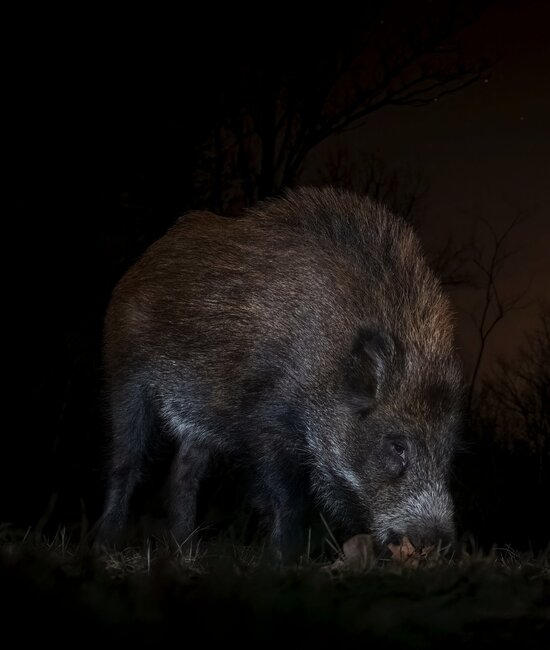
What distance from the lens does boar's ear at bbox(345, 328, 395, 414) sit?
5.23 metres

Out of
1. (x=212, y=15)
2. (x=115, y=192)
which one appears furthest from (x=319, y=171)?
(x=115, y=192)

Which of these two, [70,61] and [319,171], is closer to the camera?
[70,61]

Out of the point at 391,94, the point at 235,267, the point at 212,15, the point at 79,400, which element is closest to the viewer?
the point at 235,267

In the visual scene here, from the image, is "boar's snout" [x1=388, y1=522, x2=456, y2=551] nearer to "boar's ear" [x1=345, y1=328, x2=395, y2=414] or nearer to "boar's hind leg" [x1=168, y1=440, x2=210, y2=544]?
"boar's ear" [x1=345, y1=328, x2=395, y2=414]

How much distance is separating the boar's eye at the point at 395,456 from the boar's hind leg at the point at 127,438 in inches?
68.5

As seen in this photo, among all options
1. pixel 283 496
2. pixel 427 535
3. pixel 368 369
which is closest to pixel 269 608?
A: pixel 427 535

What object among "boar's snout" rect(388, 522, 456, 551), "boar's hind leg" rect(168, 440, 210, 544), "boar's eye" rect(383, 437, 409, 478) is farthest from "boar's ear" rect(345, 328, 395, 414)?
"boar's hind leg" rect(168, 440, 210, 544)

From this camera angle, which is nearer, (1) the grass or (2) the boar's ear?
(1) the grass

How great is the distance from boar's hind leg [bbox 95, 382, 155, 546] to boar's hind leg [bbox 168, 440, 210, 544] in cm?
20

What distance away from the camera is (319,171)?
12.3 meters

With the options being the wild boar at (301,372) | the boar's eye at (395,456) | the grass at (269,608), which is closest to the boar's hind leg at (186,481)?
the wild boar at (301,372)

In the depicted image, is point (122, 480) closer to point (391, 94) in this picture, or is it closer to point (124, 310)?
point (124, 310)

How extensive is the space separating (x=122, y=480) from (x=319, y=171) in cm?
640

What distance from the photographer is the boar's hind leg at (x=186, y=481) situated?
6.52 meters
